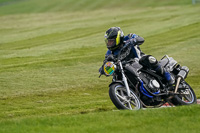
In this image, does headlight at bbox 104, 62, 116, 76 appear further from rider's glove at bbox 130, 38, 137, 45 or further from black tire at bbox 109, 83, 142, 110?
rider's glove at bbox 130, 38, 137, 45

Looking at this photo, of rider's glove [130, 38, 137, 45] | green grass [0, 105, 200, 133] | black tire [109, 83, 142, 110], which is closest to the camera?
green grass [0, 105, 200, 133]

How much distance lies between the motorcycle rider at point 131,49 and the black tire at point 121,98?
637mm

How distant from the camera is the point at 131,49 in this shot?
9.90 metres

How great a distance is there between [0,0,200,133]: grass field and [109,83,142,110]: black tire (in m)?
0.26

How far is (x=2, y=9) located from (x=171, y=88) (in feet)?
180

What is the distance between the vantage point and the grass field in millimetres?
7770

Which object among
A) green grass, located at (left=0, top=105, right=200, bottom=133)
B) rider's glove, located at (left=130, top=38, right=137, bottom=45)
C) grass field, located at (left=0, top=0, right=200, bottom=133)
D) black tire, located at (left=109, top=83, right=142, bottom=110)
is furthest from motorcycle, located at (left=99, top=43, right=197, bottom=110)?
green grass, located at (left=0, top=105, right=200, bottom=133)

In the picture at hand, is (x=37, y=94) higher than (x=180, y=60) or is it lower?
higher

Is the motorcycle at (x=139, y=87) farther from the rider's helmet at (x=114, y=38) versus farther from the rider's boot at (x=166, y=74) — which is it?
the rider's helmet at (x=114, y=38)

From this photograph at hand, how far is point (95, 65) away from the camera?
680 inches

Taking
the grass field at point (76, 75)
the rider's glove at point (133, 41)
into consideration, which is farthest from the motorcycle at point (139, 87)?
the grass field at point (76, 75)

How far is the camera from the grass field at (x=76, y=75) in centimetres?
777

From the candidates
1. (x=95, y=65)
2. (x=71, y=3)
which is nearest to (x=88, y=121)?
(x=95, y=65)

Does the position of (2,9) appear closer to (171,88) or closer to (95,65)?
(95,65)
